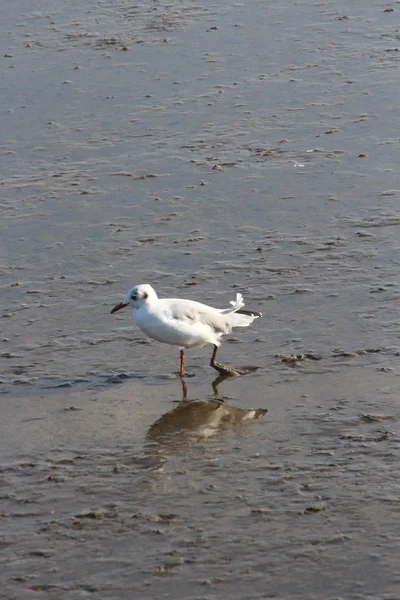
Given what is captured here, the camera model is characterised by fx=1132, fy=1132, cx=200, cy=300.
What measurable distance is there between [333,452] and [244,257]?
154 inches

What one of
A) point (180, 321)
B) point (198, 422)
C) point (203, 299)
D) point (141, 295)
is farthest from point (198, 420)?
point (203, 299)

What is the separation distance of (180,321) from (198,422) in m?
0.99

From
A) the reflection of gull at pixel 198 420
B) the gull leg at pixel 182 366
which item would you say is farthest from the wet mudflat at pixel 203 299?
the gull leg at pixel 182 366

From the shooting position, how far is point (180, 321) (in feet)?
31.1

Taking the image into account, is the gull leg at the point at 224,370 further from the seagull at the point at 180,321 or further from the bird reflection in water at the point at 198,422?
the bird reflection in water at the point at 198,422

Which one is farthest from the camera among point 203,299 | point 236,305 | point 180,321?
point 203,299

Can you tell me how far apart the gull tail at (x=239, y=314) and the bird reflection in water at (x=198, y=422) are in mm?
835

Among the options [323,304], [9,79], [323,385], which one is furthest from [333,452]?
[9,79]

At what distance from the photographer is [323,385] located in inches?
358

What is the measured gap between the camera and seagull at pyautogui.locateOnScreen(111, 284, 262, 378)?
9.43 metres

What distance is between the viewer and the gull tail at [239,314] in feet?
32.1

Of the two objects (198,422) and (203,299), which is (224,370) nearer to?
(198,422)

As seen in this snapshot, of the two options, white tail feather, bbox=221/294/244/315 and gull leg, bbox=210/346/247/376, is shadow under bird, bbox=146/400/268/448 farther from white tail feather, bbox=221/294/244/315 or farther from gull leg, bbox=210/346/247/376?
white tail feather, bbox=221/294/244/315

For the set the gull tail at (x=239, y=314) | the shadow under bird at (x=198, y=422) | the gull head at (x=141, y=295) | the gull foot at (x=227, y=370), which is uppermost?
the gull head at (x=141, y=295)
